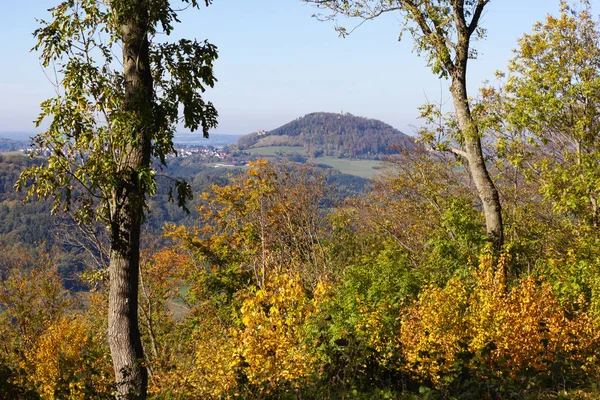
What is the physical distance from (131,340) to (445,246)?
5.12 metres

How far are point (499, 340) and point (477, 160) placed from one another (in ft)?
13.5

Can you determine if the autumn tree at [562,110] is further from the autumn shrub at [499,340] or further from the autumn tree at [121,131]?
the autumn tree at [121,131]

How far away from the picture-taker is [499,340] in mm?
6016

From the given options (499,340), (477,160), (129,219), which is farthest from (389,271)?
(129,219)

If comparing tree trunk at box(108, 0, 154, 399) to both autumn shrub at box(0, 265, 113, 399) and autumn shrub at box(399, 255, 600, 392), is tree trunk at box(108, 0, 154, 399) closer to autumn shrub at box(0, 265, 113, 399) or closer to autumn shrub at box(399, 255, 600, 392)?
autumn shrub at box(0, 265, 113, 399)

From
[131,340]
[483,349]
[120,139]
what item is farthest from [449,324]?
[120,139]

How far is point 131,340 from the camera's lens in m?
6.34

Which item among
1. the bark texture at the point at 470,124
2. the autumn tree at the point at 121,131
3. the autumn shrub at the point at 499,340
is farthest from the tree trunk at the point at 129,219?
the bark texture at the point at 470,124

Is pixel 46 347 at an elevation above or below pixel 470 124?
below

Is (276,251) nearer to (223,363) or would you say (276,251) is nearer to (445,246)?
(445,246)

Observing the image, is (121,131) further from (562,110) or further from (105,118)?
(562,110)

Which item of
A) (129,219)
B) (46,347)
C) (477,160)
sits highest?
(477,160)

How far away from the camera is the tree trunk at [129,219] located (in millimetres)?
6129

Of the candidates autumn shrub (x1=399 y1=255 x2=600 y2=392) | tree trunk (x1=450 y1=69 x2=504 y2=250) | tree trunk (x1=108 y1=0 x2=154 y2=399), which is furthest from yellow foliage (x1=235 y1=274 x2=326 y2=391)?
tree trunk (x1=450 y1=69 x2=504 y2=250)
